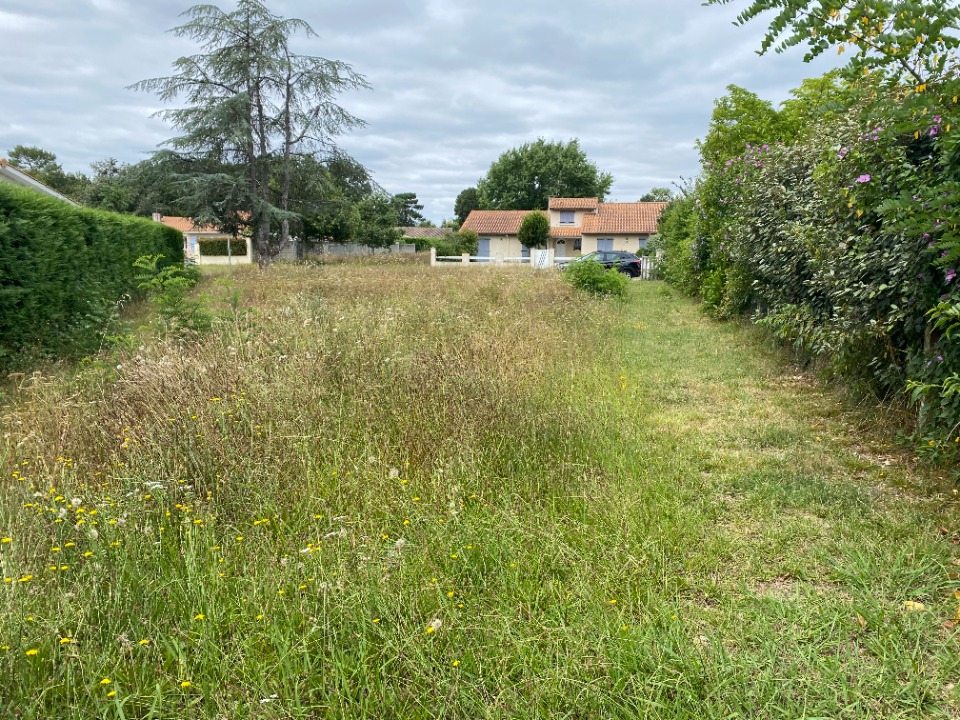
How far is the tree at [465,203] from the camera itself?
75.0 metres

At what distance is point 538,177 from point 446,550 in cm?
5733

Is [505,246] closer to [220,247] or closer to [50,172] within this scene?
[220,247]

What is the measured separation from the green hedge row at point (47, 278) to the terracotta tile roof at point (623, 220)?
4045 cm

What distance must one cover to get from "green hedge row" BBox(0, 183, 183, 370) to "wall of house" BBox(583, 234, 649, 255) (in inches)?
1587

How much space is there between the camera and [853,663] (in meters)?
2.17

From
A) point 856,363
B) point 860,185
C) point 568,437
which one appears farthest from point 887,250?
point 568,437

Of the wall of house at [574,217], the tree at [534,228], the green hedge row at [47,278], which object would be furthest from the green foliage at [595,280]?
the wall of house at [574,217]

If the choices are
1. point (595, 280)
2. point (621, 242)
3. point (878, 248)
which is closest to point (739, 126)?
point (595, 280)

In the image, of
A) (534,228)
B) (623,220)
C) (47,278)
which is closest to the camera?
(47,278)

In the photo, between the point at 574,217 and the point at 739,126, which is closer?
the point at 739,126

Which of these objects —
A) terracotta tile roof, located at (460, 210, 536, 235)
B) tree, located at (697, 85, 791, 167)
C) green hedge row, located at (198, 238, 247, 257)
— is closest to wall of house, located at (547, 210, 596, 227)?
terracotta tile roof, located at (460, 210, 536, 235)

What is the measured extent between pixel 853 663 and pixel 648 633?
2.37 ft

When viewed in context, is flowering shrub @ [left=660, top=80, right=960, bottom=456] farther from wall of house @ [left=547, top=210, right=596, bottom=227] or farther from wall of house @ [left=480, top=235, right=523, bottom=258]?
wall of house @ [left=480, top=235, right=523, bottom=258]

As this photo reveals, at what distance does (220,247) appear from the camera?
139ft
